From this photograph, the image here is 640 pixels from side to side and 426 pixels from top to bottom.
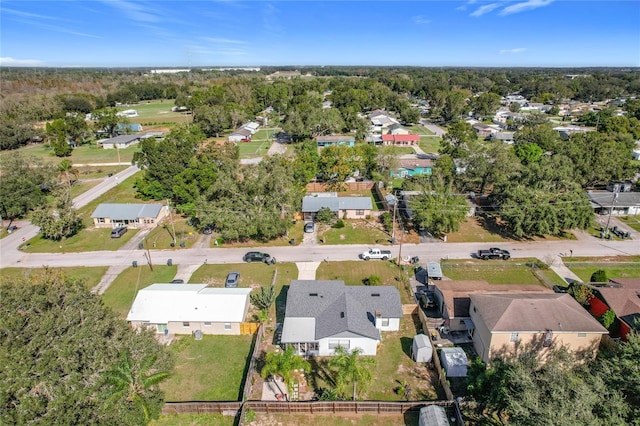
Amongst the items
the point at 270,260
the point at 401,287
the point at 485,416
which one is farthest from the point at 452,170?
the point at 485,416

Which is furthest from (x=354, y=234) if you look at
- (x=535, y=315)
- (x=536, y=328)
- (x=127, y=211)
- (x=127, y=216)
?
(x=127, y=211)

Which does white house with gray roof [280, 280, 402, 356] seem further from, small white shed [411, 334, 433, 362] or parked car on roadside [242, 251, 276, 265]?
parked car on roadside [242, 251, 276, 265]

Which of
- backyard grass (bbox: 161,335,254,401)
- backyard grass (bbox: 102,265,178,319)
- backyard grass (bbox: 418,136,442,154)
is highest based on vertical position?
backyard grass (bbox: 418,136,442,154)

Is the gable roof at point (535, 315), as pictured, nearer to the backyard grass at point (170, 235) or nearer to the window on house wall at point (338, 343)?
the window on house wall at point (338, 343)

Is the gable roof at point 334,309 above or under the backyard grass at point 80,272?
above

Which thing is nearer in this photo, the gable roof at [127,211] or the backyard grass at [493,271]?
the backyard grass at [493,271]

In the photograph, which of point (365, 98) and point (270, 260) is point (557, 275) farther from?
point (365, 98)

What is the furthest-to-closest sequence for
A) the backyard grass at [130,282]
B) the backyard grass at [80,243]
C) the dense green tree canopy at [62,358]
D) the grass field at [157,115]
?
the grass field at [157,115]
the backyard grass at [80,243]
the backyard grass at [130,282]
the dense green tree canopy at [62,358]

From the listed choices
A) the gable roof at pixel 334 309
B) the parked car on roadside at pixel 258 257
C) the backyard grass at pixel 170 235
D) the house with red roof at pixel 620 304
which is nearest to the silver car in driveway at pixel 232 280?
the parked car on roadside at pixel 258 257

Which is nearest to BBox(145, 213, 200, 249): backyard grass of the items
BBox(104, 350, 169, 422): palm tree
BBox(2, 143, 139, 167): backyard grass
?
BBox(104, 350, 169, 422): palm tree
